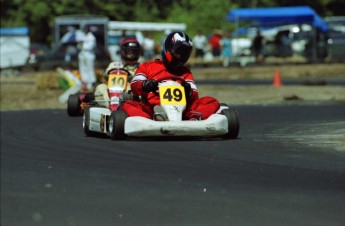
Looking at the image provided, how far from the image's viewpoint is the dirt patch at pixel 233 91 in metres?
25.7

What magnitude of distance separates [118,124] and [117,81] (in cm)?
398

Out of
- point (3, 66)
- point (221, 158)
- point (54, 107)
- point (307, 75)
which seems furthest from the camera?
point (3, 66)

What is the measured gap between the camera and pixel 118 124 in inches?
484

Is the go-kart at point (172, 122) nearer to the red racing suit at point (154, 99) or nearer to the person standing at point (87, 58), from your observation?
the red racing suit at point (154, 99)

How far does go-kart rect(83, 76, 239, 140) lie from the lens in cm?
1191

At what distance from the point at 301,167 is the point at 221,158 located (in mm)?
1764

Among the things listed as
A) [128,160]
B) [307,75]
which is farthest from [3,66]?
[128,160]

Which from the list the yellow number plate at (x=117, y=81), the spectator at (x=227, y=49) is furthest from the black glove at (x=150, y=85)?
the spectator at (x=227, y=49)

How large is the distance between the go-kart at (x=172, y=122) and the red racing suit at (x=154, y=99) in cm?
10

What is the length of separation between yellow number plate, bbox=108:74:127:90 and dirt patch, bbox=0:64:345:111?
8.45 meters

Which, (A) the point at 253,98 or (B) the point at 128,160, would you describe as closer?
(B) the point at 128,160

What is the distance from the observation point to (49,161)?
13.9 metres

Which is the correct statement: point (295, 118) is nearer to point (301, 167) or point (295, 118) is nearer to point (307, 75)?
point (301, 167)

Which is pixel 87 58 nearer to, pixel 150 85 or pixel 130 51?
pixel 130 51
